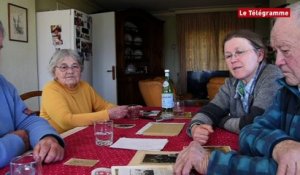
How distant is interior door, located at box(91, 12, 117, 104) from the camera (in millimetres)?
5410

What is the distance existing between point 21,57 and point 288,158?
368cm

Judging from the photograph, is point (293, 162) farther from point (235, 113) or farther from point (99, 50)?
point (99, 50)

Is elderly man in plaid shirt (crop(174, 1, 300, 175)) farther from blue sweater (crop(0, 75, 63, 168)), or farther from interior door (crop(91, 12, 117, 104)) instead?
interior door (crop(91, 12, 117, 104))

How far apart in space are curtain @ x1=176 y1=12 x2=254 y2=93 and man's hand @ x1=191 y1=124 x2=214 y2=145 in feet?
19.5

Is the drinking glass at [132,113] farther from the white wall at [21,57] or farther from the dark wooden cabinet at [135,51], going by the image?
the dark wooden cabinet at [135,51]

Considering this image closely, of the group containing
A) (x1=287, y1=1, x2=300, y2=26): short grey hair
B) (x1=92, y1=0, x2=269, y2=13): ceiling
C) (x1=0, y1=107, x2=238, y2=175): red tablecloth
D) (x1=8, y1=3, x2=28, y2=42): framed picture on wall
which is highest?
(x1=92, y1=0, x2=269, y2=13): ceiling

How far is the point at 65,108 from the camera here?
1.83 meters

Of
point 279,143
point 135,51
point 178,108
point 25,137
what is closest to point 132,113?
point 178,108

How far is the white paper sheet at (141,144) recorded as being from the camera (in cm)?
120

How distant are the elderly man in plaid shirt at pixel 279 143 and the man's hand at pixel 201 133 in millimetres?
233

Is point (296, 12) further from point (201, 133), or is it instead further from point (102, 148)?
point (102, 148)

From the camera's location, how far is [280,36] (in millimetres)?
916

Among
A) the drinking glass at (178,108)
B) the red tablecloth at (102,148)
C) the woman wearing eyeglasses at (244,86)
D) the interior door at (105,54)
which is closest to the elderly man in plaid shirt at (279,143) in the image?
the red tablecloth at (102,148)

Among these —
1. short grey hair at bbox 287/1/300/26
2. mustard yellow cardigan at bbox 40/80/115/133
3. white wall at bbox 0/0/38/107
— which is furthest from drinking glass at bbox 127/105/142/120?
white wall at bbox 0/0/38/107
